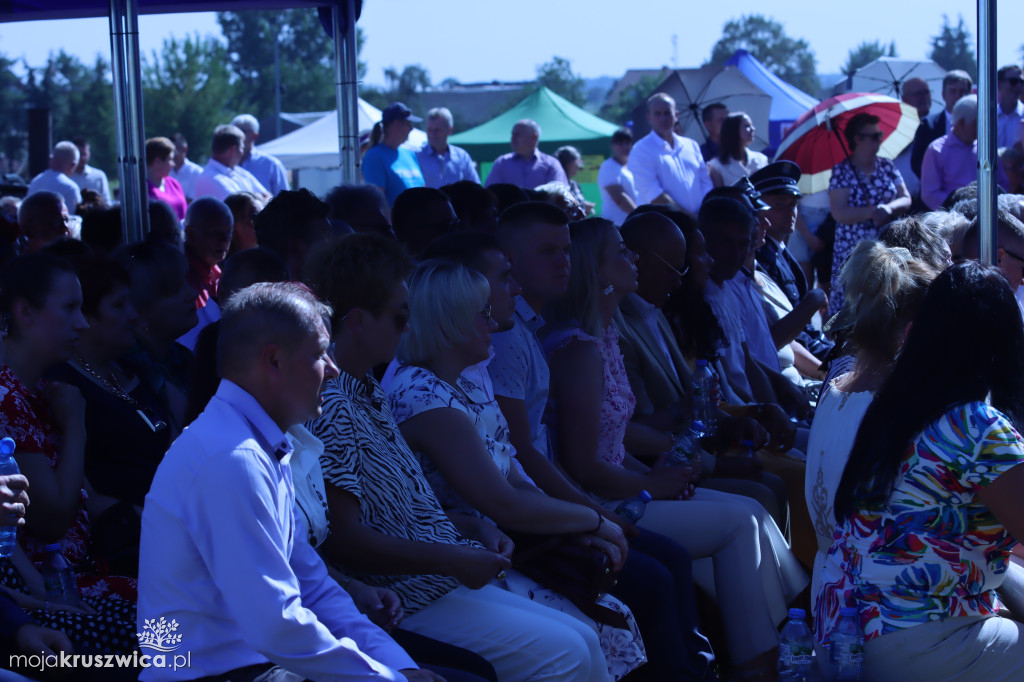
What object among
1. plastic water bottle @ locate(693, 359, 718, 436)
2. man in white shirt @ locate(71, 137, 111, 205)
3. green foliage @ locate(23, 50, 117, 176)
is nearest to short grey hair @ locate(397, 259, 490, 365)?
plastic water bottle @ locate(693, 359, 718, 436)

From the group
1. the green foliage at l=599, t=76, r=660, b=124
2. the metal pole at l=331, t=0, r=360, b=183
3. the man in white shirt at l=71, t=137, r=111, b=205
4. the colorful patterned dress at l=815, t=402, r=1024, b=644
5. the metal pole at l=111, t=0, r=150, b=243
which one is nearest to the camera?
the colorful patterned dress at l=815, t=402, r=1024, b=644

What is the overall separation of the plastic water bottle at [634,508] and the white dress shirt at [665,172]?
622 cm

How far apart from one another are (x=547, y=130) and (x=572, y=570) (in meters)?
18.2

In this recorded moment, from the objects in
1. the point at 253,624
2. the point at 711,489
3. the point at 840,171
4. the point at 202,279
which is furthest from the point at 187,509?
the point at 840,171

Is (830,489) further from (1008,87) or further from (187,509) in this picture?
(1008,87)

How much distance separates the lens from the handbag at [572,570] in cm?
316

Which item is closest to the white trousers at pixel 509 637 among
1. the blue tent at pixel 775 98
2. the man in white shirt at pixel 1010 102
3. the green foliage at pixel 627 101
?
the man in white shirt at pixel 1010 102

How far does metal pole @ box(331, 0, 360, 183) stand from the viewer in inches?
269

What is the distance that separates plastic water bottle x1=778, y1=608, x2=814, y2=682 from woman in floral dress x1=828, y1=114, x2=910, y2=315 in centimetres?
568

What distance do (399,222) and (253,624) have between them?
3.64 meters

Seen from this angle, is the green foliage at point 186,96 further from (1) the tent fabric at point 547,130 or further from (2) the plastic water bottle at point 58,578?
(2) the plastic water bottle at point 58,578

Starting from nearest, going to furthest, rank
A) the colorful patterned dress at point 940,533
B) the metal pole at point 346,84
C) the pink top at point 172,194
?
1. the colorful patterned dress at point 940,533
2. the metal pole at point 346,84
3. the pink top at point 172,194

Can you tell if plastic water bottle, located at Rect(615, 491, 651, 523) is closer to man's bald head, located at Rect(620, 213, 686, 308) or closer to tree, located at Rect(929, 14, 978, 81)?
man's bald head, located at Rect(620, 213, 686, 308)

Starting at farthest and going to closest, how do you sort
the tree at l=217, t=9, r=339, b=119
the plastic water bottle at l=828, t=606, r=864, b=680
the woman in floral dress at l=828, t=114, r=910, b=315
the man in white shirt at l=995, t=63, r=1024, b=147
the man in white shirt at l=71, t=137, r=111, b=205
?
the tree at l=217, t=9, r=339, b=119, the man in white shirt at l=71, t=137, r=111, b=205, the man in white shirt at l=995, t=63, r=1024, b=147, the woman in floral dress at l=828, t=114, r=910, b=315, the plastic water bottle at l=828, t=606, r=864, b=680
